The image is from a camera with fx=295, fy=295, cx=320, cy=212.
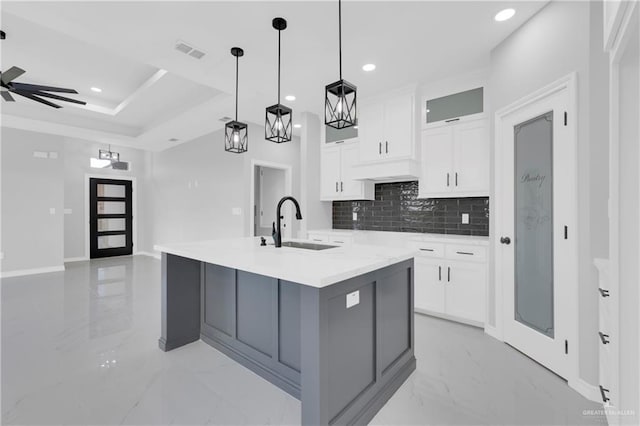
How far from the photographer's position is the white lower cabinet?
118 inches

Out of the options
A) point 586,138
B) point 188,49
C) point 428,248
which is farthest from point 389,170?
point 188,49

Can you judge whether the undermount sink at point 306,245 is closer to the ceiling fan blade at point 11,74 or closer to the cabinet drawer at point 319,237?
the cabinet drawer at point 319,237

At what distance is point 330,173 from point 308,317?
11.0 feet

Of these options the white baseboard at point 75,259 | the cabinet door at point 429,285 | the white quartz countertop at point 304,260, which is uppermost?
the white quartz countertop at point 304,260

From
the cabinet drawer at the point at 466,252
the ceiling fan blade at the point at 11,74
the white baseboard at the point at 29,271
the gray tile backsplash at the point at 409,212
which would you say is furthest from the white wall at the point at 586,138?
the white baseboard at the point at 29,271

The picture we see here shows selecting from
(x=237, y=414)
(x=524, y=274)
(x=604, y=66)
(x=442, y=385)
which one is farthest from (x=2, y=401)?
(x=604, y=66)

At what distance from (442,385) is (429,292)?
141 cm

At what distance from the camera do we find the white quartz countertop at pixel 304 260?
141cm

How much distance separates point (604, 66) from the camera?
6.27 feet

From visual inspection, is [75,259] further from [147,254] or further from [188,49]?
[188,49]

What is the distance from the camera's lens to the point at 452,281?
318 cm

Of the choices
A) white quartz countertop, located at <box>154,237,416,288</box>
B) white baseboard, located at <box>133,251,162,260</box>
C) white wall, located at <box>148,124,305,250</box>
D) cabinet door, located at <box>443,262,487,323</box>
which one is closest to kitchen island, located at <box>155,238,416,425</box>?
white quartz countertop, located at <box>154,237,416,288</box>

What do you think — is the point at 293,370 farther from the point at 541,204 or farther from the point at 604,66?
the point at 604,66

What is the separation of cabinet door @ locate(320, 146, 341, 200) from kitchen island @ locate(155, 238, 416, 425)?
2.19 m
